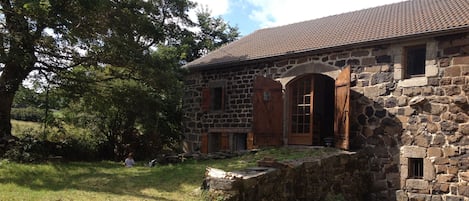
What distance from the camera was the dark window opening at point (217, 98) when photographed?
48.5ft

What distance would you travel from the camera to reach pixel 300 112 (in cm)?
1252

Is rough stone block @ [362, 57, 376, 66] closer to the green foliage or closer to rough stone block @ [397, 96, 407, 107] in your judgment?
rough stone block @ [397, 96, 407, 107]

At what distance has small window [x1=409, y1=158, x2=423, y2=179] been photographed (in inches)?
393

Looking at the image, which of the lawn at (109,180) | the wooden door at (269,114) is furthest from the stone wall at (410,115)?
the lawn at (109,180)

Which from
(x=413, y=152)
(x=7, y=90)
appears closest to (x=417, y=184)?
(x=413, y=152)

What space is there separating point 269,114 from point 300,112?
101cm

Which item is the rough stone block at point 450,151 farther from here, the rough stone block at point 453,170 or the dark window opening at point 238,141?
the dark window opening at point 238,141

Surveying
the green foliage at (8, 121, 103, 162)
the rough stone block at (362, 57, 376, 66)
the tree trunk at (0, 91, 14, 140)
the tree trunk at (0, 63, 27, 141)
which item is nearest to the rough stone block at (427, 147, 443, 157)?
the rough stone block at (362, 57, 376, 66)

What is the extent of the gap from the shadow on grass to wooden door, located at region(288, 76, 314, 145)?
3.42 meters

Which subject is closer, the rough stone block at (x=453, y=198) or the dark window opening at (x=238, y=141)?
the rough stone block at (x=453, y=198)

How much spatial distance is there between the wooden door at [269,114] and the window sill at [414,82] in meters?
3.61

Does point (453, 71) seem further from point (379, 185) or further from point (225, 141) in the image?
point (225, 141)

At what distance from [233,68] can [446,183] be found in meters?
7.65

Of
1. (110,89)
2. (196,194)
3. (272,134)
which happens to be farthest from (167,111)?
(196,194)
